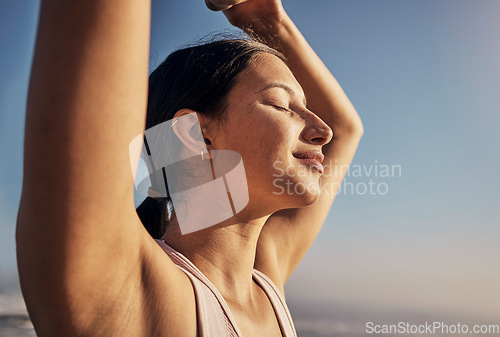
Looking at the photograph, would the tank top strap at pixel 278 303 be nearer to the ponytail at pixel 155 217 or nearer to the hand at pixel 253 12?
the ponytail at pixel 155 217

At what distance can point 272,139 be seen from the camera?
786 mm

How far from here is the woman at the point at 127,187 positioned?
1.19 feet

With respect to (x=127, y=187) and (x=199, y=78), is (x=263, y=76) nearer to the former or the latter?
(x=199, y=78)

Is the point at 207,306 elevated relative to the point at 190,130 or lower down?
lower down

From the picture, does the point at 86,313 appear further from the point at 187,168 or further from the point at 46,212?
the point at 187,168

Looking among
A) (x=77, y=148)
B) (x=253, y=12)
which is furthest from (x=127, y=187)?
(x=253, y=12)

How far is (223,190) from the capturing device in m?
0.83

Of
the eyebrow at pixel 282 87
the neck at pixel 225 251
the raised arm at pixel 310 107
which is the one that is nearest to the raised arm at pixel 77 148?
the neck at pixel 225 251

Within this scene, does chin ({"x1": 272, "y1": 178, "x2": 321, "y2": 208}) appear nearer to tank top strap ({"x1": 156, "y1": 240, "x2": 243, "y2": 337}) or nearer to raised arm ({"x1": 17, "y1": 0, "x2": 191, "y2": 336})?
tank top strap ({"x1": 156, "y1": 240, "x2": 243, "y2": 337})

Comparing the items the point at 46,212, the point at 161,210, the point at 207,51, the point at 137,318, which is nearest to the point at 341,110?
the point at 207,51

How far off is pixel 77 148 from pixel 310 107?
913 mm

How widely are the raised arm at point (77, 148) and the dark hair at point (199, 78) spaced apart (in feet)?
1.43

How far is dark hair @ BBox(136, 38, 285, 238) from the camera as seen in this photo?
85 cm

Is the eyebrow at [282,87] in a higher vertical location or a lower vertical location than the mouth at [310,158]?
higher
